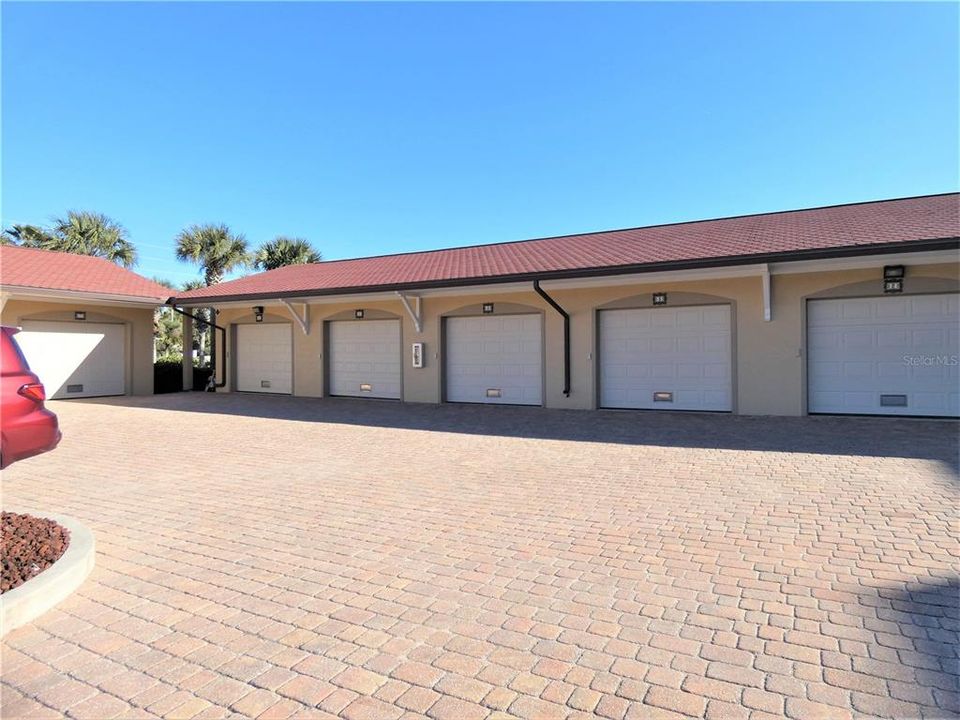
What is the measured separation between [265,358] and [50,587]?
1645cm

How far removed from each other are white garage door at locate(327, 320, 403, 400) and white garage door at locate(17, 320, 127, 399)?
264 inches

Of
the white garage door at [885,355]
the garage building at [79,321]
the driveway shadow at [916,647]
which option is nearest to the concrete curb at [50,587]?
the driveway shadow at [916,647]

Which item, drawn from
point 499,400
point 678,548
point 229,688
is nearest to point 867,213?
point 499,400

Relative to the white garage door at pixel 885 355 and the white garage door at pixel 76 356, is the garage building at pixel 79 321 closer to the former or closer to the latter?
the white garage door at pixel 76 356

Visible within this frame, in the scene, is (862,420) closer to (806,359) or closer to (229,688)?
(806,359)

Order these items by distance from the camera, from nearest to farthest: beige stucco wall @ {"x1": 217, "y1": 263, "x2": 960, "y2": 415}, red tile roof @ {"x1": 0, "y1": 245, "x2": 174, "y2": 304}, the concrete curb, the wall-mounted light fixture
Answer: the concrete curb < the wall-mounted light fixture < beige stucco wall @ {"x1": 217, "y1": 263, "x2": 960, "y2": 415} < red tile roof @ {"x1": 0, "y1": 245, "x2": 174, "y2": 304}

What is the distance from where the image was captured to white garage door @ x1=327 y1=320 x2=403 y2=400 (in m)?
17.0

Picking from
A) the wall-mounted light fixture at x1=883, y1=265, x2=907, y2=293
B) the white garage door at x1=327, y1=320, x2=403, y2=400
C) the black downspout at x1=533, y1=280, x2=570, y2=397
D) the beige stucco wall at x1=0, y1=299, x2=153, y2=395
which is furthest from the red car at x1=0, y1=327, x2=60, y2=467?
the beige stucco wall at x1=0, y1=299, x2=153, y2=395

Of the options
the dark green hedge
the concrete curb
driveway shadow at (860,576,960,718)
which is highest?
the dark green hedge

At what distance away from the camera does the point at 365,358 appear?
17.5 meters

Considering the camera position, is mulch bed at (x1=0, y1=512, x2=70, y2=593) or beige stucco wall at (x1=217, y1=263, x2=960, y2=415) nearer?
mulch bed at (x1=0, y1=512, x2=70, y2=593)

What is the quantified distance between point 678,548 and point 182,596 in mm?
3538

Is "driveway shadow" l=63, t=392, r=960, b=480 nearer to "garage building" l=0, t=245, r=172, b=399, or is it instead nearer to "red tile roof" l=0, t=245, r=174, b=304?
"garage building" l=0, t=245, r=172, b=399

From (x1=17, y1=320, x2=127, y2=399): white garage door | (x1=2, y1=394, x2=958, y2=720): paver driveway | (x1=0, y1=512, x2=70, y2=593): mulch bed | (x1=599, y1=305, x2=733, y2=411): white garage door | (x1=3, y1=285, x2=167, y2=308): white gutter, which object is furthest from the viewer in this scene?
(x1=17, y1=320, x2=127, y2=399): white garage door
